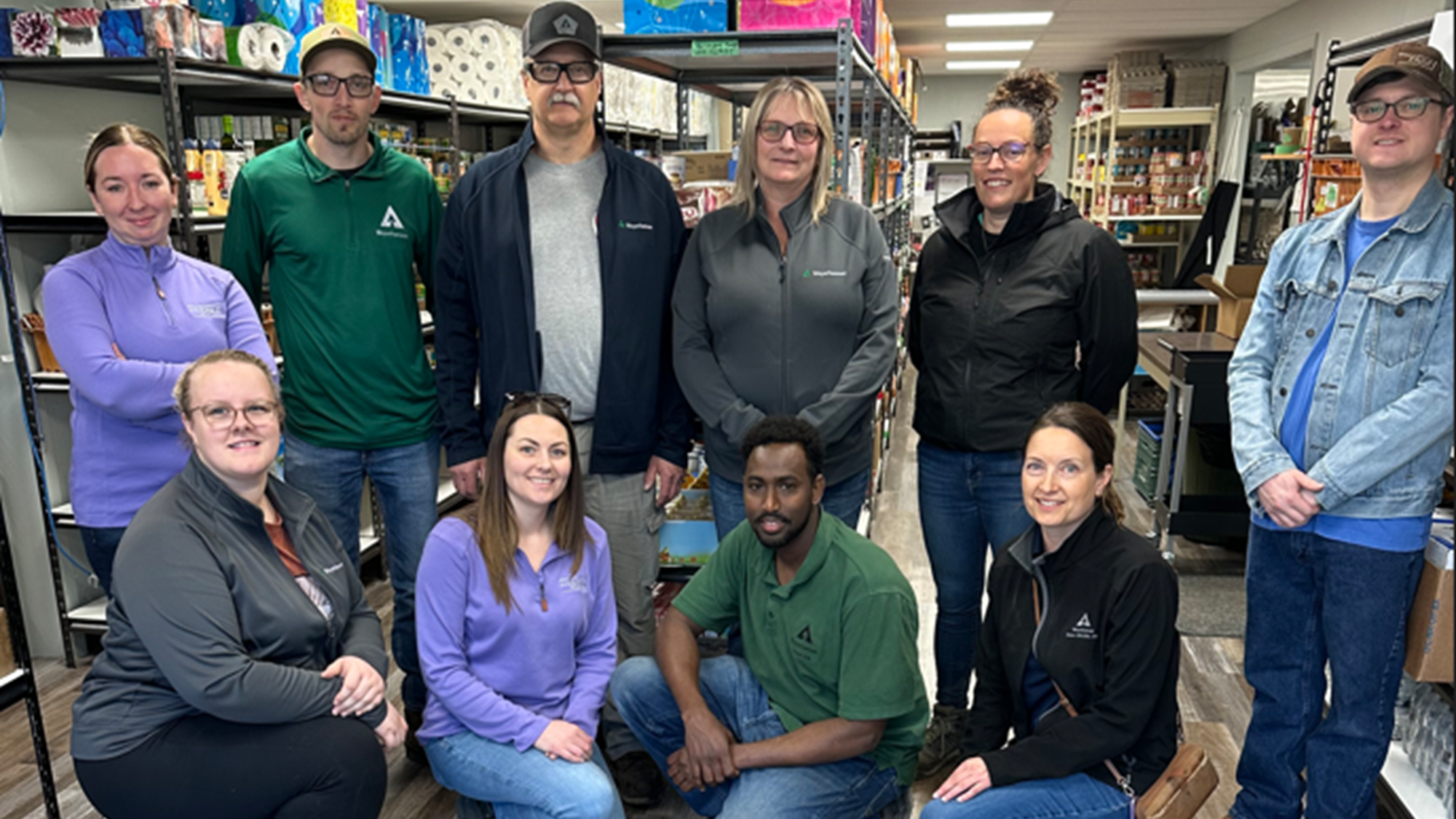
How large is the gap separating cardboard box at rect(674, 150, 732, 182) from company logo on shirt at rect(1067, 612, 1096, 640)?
2127 millimetres

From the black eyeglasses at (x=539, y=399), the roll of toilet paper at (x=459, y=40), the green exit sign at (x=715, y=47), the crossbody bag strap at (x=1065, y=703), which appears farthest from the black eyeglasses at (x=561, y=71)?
the roll of toilet paper at (x=459, y=40)

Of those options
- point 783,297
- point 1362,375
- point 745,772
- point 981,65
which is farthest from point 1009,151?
point 981,65

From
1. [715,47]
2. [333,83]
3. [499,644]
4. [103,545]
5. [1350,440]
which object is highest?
[715,47]

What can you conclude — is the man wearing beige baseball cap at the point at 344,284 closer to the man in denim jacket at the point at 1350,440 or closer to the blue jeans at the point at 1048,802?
the blue jeans at the point at 1048,802

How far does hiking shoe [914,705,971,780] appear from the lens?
2797 millimetres

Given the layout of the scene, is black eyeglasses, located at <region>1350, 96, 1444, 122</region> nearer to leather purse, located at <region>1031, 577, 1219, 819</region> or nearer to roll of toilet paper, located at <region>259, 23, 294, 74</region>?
leather purse, located at <region>1031, 577, 1219, 819</region>

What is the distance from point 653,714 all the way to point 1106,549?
1104mm

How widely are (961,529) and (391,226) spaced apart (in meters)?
1.69

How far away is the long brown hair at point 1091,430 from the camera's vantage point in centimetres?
208

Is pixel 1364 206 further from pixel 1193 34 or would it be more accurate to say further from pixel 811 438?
pixel 1193 34

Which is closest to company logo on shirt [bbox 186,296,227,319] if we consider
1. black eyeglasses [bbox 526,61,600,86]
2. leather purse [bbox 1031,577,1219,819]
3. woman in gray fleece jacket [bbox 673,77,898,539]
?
black eyeglasses [bbox 526,61,600,86]

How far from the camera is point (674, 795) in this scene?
9.08 ft

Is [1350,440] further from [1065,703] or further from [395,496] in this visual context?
[395,496]

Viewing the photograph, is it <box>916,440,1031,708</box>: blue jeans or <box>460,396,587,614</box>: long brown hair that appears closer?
<box>460,396,587,614</box>: long brown hair
